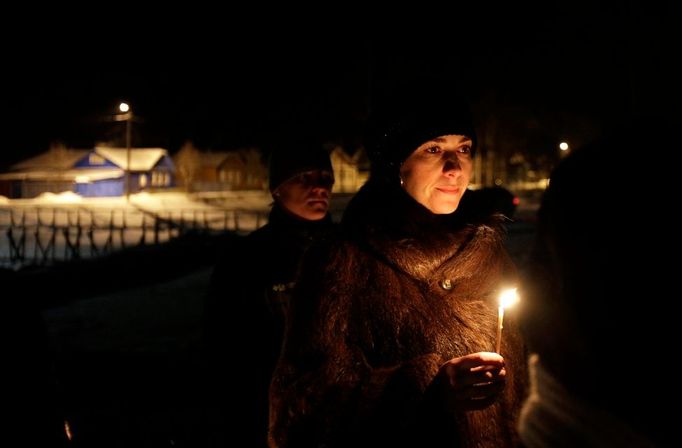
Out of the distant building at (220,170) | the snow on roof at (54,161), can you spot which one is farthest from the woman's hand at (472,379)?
the snow on roof at (54,161)

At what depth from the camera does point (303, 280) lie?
1.98 m

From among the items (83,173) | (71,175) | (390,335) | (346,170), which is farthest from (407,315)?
(346,170)

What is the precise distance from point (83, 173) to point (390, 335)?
55094 mm

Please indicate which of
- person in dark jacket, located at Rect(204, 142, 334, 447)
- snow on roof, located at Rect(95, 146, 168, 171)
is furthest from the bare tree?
person in dark jacket, located at Rect(204, 142, 334, 447)

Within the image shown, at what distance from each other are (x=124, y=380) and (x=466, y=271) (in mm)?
5992

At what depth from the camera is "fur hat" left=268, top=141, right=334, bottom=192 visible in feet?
12.2

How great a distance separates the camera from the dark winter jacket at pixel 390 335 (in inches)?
69.4

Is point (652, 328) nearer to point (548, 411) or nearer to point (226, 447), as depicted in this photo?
point (548, 411)

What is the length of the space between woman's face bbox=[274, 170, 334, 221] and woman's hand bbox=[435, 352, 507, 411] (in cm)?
200

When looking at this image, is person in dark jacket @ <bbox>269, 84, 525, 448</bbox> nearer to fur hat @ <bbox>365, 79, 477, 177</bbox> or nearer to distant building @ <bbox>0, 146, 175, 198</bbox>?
fur hat @ <bbox>365, 79, 477, 177</bbox>

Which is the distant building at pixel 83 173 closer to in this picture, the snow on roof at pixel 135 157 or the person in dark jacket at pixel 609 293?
the snow on roof at pixel 135 157

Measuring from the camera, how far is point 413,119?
1987 mm

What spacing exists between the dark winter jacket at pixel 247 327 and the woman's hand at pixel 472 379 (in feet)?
4.74

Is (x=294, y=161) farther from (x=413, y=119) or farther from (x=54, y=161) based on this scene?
(x=54, y=161)
